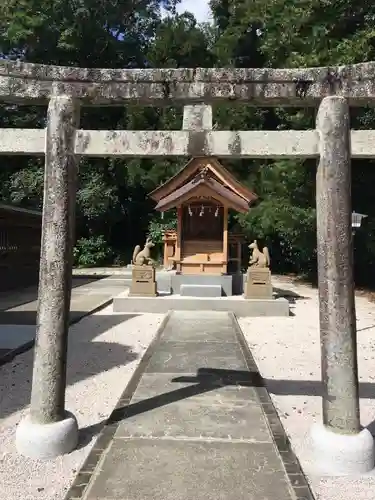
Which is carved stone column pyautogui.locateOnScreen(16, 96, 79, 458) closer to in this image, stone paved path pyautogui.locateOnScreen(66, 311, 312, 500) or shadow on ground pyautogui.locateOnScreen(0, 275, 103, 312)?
stone paved path pyautogui.locateOnScreen(66, 311, 312, 500)

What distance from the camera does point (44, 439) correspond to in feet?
13.1

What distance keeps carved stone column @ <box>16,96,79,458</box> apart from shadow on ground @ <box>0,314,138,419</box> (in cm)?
126

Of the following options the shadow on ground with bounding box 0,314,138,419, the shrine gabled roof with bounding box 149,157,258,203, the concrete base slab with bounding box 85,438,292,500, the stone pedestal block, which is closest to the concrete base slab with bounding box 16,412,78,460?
the concrete base slab with bounding box 85,438,292,500

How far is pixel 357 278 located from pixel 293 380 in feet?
53.1

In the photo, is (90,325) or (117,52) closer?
(90,325)

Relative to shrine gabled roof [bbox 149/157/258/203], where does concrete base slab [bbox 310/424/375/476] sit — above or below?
below

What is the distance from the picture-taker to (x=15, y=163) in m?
30.7

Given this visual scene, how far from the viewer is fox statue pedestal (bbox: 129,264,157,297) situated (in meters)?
13.3

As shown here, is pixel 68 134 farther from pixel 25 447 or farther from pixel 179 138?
pixel 25 447

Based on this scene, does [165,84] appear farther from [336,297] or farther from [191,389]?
[191,389]

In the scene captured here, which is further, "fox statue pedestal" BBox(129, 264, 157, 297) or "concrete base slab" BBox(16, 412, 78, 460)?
"fox statue pedestal" BBox(129, 264, 157, 297)

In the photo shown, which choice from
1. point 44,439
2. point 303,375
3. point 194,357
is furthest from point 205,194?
point 44,439

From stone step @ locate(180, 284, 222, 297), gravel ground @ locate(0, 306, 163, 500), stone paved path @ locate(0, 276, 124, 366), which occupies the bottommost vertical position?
gravel ground @ locate(0, 306, 163, 500)

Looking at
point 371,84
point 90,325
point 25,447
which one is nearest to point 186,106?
point 371,84
